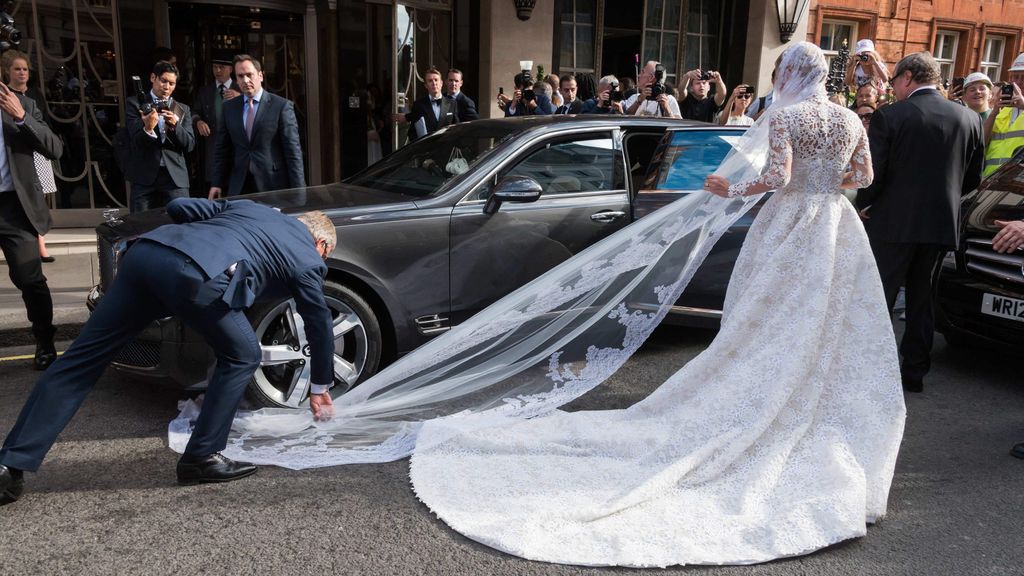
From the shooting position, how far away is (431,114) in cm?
798

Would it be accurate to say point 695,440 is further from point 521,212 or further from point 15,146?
point 15,146

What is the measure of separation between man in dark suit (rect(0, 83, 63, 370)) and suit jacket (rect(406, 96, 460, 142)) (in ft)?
12.0

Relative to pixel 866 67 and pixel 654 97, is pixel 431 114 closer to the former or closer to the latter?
pixel 654 97

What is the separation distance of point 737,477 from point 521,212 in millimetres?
2076

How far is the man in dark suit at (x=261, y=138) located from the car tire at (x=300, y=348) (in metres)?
1.98

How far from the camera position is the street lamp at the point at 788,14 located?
491 inches

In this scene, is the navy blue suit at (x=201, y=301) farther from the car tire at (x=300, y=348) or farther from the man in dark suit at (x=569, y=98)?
the man in dark suit at (x=569, y=98)

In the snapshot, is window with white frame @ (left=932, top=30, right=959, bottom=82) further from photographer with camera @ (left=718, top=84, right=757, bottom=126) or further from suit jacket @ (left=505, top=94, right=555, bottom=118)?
suit jacket @ (left=505, top=94, right=555, bottom=118)

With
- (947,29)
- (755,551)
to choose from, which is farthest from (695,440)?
(947,29)

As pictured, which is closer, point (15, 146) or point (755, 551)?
point (755, 551)

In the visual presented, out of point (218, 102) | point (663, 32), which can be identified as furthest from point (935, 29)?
point (218, 102)

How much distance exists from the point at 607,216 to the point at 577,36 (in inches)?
311

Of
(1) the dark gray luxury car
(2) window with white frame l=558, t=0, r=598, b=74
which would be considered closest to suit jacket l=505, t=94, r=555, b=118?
(1) the dark gray luxury car

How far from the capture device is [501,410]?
4020 millimetres
